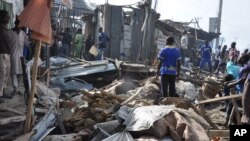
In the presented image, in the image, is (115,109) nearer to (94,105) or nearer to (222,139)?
(94,105)

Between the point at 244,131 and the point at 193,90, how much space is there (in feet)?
25.4

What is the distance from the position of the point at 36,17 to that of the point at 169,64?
455 cm

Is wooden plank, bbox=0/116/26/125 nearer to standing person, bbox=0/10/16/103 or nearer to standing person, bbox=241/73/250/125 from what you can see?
standing person, bbox=0/10/16/103

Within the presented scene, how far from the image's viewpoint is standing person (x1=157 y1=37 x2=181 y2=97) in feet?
31.0

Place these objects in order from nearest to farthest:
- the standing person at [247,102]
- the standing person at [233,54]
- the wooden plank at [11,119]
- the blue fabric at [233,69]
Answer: the standing person at [247,102]
the wooden plank at [11,119]
the blue fabric at [233,69]
the standing person at [233,54]

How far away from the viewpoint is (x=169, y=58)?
9477 millimetres

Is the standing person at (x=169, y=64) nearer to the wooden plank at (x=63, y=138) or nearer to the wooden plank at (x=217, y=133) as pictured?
the wooden plank at (x=217, y=133)

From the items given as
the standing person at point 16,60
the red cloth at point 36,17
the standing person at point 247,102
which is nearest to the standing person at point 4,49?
the standing person at point 16,60

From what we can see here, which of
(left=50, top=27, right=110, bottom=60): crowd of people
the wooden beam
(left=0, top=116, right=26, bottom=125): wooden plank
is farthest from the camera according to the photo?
(left=50, top=27, right=110, bottom=60): crowd of people

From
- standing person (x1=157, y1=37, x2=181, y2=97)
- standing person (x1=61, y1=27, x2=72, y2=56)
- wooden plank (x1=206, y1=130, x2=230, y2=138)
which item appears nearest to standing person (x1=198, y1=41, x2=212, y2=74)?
standing person (x1=61, y1=27, x2=72, y2=56)

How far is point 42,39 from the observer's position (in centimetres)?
577

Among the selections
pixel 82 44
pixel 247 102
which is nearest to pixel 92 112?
pixel 247 102

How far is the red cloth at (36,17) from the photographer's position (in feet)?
18.5

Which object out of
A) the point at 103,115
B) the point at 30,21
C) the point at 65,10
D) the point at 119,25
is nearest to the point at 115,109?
the point at 103,115
